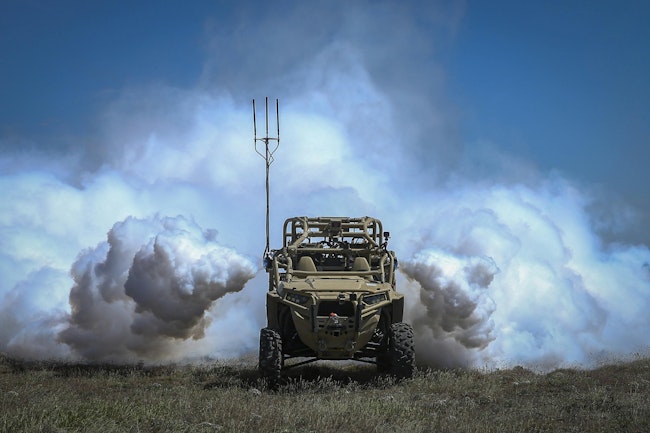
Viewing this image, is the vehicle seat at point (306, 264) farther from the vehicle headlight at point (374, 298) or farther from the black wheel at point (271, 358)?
the black wheel at point (271, 358)

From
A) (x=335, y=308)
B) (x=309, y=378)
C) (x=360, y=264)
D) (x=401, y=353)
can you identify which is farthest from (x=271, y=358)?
(x=360, y=264)

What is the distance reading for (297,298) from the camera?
19.7 metres

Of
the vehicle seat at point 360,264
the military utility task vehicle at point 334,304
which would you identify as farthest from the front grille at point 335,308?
the vehicle seat at point 360,264

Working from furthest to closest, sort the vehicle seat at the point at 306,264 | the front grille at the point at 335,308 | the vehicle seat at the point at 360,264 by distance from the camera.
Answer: the vehicle seat at the point at 360,264 → the vehicle seat at the point at 306,264 → the front grille at the point at 335,308

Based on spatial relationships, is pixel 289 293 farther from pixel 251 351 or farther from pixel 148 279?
pixel 251 351

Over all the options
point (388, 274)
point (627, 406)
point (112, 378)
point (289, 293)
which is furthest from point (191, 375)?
point (627, 406)

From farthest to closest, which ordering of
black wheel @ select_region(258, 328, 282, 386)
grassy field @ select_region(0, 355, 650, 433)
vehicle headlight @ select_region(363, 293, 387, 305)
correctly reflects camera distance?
vehicle headlight @ select_region(363, 293, 387, 305)
black wheel @ select_region(258, 328, 282, 386)
grassy field @ select_region(0, 355, 650, 433)

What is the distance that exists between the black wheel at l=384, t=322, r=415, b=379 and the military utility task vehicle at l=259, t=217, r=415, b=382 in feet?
0.07

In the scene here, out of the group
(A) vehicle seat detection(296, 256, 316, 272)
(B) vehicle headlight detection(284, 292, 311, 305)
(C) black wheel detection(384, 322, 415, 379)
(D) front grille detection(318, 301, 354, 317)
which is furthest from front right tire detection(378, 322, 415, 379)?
(A) vehicle seat detection(296, 256, 316, 272)

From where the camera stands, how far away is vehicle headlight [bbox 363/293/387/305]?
19.6m

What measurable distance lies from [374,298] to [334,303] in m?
0.87

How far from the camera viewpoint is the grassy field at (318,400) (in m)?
13.7

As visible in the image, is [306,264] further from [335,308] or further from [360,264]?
[335,308]

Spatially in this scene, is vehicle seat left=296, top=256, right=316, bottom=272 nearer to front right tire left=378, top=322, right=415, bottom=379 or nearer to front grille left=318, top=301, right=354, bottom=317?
front grille left=318, top=301, right=354, bottom=317
